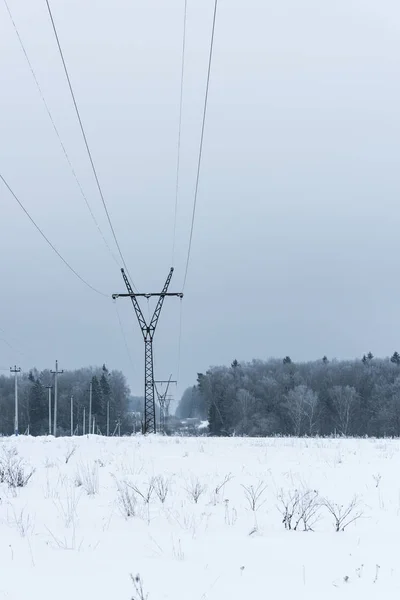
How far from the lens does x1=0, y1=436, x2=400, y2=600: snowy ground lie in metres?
4.34

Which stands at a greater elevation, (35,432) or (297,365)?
(297,365)

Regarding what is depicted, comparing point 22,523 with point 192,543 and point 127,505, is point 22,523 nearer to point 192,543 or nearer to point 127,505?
point 127,505

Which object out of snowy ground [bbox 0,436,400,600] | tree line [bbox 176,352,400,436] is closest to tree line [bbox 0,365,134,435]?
tree line [bbox 176,352,400,436]

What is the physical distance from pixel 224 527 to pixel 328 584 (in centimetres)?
192

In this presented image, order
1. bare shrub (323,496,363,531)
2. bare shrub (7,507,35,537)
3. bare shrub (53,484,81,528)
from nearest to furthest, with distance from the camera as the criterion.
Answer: bare shrub (7,507,35,537) → bare shrub (323,496,363,531) → bare shrub (53,484,81,528)

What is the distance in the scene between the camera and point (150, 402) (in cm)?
3481

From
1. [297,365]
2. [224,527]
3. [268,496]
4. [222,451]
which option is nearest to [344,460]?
[222,451]

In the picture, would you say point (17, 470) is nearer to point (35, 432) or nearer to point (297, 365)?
point (35, 432)

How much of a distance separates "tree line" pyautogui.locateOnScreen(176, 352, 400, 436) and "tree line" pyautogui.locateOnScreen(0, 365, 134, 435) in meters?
19.8

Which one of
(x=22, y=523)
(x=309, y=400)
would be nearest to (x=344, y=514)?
(x=22, y=523)

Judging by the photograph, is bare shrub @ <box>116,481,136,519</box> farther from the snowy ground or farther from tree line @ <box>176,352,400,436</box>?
tree line @ <box>176,352,400,436</box>

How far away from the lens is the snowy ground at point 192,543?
434 cm

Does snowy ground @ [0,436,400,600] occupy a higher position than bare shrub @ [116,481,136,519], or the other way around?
bare shrub @ [116,481,136,519]

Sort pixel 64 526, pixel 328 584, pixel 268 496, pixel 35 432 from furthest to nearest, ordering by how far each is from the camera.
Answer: pixel 35 432, pixel 268 496, pixel 64 526, pixel 328 584
